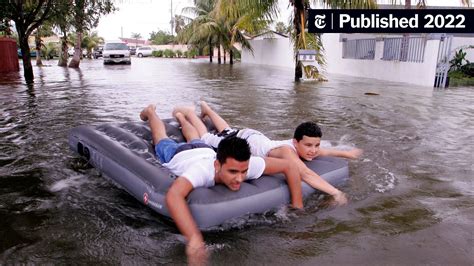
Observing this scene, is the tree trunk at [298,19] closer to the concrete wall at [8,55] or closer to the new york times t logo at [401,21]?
the new york times t logo at [401,21]

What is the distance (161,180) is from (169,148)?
2.42ft

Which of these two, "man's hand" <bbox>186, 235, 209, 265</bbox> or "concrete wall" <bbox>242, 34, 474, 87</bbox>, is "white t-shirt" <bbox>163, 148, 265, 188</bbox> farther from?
"concrete wall" <bbox>242, 34, 474, 87</bbox>

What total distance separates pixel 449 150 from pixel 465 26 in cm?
1048

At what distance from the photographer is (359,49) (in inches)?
707

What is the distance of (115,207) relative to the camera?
3508mm

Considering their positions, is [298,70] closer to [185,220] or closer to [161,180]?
[161,180]

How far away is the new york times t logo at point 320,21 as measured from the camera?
13.8 metres

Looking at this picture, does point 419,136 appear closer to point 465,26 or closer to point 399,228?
point 399,228

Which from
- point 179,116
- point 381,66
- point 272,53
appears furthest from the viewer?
point 272,53

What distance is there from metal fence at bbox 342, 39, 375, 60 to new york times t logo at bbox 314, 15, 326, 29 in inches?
134

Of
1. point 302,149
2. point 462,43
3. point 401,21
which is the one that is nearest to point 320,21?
point 401,21

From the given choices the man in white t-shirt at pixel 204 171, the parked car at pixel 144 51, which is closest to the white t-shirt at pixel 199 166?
the man in white t-shirt at pixel 204 171

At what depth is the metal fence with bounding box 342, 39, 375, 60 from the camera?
17000 mm

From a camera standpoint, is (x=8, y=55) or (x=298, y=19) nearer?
(x=298, y=19)
